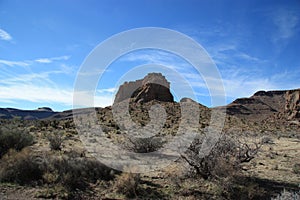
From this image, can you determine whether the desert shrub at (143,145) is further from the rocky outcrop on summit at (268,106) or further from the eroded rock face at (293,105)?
the eroded rock face at (293,105)

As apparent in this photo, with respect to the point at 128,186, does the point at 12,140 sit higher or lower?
higher

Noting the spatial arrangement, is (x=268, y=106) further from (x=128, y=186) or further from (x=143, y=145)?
(x=128, y=186)

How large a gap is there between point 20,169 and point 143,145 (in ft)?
24.1

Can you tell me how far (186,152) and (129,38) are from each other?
22.2ft

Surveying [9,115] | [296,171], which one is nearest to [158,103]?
[296,171]

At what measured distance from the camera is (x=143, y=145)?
15641 mm

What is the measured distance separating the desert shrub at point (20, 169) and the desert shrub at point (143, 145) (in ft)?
21.5

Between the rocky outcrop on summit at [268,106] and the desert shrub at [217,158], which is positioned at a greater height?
the rocky outcrop on summit at [268,106]

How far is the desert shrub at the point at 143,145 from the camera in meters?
15.6

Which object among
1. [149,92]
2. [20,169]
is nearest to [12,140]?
[20,169]

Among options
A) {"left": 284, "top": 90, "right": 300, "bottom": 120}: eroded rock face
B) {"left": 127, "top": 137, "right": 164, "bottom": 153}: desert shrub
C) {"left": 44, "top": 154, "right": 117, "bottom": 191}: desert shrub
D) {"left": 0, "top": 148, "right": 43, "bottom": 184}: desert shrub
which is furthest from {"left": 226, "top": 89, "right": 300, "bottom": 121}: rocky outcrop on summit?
{"left": 0, "top": 148, "right": 43, "bottom": 184}: desert shrub

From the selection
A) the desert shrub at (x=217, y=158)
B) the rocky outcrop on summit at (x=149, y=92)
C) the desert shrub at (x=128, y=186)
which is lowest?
the desert shrub at (x=128, y=186)

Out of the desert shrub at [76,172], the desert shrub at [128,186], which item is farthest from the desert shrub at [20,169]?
the desert shrub at [128,186]

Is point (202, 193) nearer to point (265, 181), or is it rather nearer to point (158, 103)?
point (265, 181)
